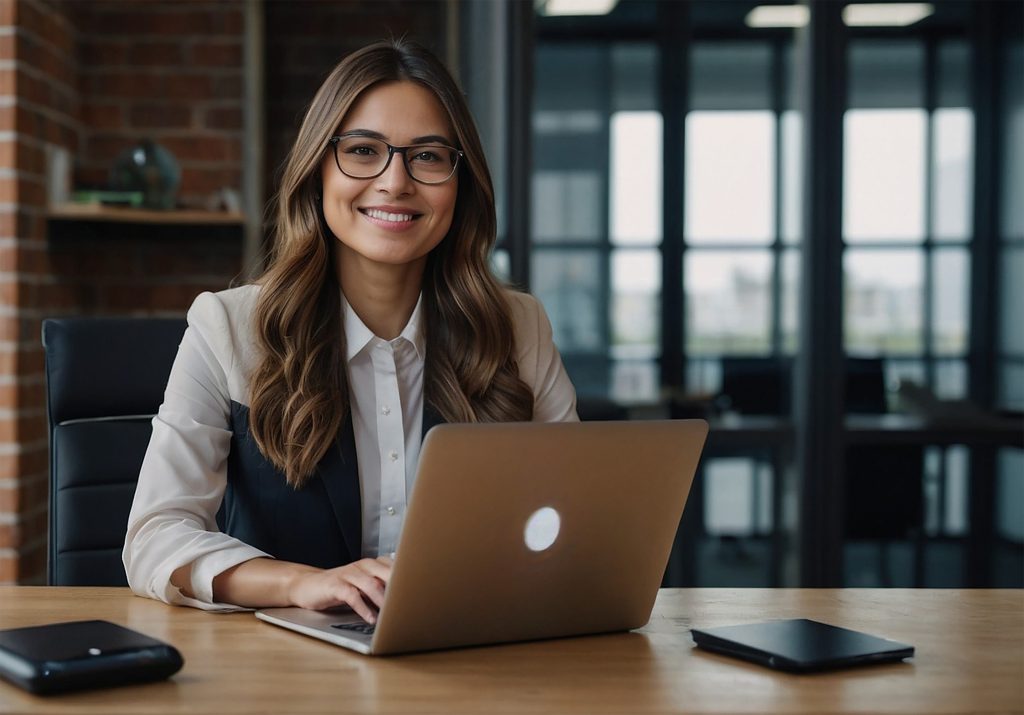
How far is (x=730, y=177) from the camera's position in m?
3.14

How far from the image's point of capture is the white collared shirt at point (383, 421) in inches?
66.1

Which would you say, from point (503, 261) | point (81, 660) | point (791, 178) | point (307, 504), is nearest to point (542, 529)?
point (81, 660)

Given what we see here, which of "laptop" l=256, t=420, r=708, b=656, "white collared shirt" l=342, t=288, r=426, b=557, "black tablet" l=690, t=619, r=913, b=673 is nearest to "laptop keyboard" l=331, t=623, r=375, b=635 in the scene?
"laptop" l=256, t=420, r=708, b=656

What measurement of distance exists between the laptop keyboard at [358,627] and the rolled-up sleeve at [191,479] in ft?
0.60

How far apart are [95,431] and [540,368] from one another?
2.29 feet

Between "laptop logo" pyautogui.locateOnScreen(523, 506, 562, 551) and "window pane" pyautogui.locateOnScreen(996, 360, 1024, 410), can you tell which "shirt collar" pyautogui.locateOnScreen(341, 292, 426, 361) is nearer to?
"laptop logo" pyautogui.locateOnScreen(523, 506, 562, 551)

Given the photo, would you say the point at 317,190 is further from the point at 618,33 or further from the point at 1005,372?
the point at 1005,372

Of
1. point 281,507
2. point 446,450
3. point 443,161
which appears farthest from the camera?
point 443,161

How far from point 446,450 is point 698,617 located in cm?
45

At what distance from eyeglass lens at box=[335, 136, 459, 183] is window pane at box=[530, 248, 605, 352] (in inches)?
55.9

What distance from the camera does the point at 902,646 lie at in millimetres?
1144

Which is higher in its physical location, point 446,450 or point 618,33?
point 618,33

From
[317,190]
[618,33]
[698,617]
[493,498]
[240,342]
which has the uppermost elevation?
[618,33]

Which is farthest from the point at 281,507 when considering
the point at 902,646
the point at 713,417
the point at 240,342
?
the point at 713,417
